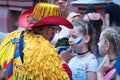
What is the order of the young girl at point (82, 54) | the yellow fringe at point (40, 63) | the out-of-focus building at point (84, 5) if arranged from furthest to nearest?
the out-of-focus building at point (84, 5) < the young girl at point (82, 54) < the yellow fringe at point (40, 63)

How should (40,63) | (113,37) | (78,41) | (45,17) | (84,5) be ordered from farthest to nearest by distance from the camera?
(84,5), (78,41), (113,37), (45,17), (40,63)

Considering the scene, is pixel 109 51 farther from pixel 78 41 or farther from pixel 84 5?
pixel 84 5

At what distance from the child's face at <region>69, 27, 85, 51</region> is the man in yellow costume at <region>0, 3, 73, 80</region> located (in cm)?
60

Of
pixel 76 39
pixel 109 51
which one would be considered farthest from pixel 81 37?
pixel 109 51

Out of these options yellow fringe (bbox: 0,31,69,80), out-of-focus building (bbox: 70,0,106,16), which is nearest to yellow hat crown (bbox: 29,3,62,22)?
yellow fringe (bbox: 0,31,69,80)

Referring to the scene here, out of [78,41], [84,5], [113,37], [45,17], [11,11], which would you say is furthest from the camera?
[11,11]

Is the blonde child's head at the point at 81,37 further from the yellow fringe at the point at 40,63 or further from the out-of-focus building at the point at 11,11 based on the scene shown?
the out-of-focus building at the point at 11,11

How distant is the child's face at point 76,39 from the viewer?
15.2 feet

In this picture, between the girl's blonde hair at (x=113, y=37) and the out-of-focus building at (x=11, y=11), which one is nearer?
the girl's blonde hair at (x=113, y=37)

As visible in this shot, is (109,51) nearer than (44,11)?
No

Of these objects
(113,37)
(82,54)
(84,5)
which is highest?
(84,5)

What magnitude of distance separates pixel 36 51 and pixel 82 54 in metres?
1.02

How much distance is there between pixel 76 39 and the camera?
A: 466 cm

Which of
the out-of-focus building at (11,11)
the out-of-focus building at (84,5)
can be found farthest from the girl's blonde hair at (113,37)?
the out-of-focus building at (11,11)
